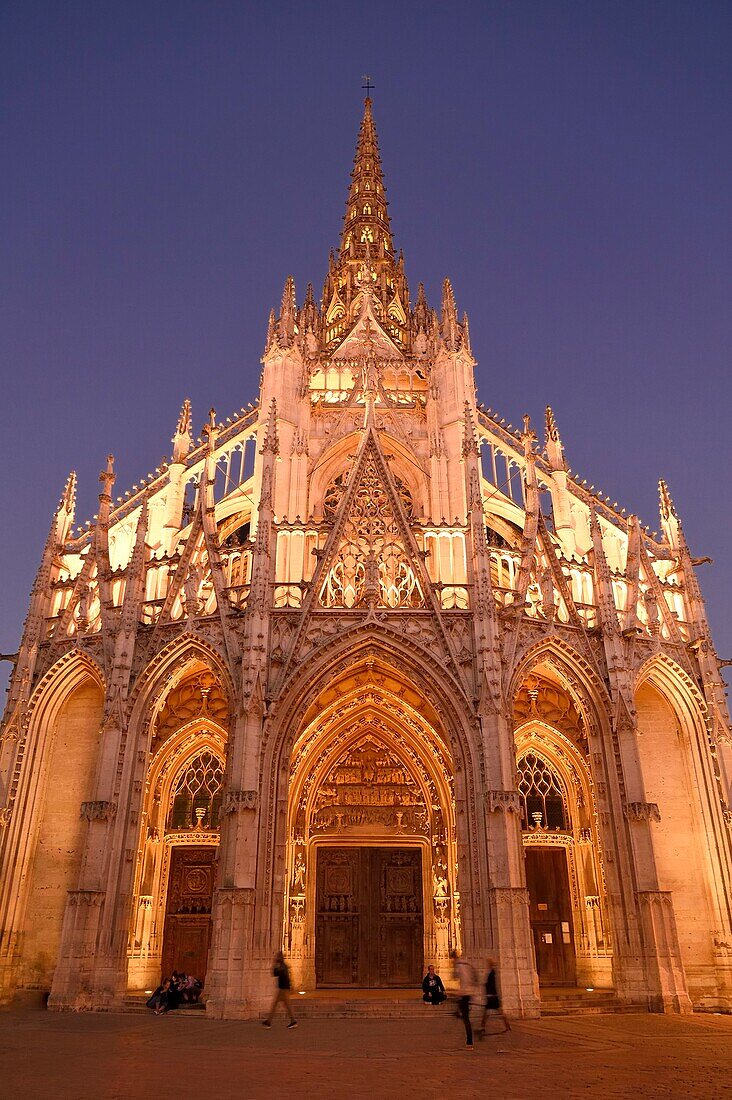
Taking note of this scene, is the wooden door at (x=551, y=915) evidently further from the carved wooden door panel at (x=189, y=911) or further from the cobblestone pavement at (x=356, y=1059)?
the carved wooden door panel at (x=189, y=911)

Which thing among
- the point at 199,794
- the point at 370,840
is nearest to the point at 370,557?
the point at 370,840

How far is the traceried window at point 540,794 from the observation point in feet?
75.6

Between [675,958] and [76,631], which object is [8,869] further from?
[675,958]

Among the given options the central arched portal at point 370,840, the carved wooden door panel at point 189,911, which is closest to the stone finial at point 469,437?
the central arched portal at point 370,840

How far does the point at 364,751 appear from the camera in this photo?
23531 millimetres

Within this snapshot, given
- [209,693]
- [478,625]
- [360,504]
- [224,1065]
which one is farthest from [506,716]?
[224,1065]

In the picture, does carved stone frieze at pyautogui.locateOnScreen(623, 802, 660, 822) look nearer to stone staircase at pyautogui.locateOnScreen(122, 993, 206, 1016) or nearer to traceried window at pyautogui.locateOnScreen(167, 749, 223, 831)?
stone staircase at pyautogui.locateOnScreen(122, 993, 206, 1016)

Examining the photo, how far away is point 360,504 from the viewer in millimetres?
23078

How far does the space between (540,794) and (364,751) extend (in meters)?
5.23

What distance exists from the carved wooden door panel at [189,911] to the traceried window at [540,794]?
8884mm

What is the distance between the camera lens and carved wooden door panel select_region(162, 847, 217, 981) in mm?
21359

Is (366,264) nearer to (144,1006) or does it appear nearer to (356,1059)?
(144,1006)

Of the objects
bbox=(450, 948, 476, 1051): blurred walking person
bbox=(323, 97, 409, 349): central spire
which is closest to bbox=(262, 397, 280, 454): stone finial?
bbox=(323, 97, 409, 349): central spire

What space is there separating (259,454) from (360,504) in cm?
456
